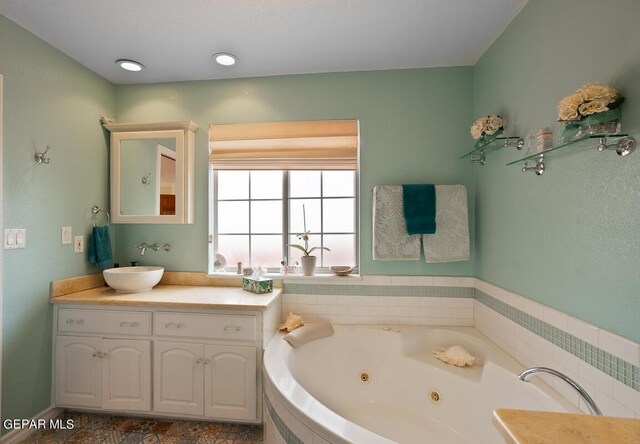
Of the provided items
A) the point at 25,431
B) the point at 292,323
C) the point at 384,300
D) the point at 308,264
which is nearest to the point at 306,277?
the point at 308,264

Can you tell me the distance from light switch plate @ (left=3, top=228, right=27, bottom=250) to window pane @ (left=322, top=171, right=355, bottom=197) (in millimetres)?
1990

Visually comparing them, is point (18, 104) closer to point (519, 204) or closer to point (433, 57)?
point (433, 57)

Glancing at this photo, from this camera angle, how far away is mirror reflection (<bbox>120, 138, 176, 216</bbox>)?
7.97 feet

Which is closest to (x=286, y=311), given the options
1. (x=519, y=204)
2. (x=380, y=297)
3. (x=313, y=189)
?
(x=380, y=297)

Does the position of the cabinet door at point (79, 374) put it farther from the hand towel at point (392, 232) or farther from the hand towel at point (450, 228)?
the hand towel at point (450, 228)

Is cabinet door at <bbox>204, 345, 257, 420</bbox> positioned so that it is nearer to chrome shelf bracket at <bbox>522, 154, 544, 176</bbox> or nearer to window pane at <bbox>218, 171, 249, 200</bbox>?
window pane at <bbox>218, 171, 249, 200</bbox>

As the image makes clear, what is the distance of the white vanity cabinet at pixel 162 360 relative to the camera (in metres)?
1.91

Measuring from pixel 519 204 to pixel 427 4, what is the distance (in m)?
1.23

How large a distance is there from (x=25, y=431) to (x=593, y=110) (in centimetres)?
333


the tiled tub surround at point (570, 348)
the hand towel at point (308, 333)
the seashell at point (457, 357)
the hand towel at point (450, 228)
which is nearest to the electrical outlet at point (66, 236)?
the hand towel at point (308, 333)

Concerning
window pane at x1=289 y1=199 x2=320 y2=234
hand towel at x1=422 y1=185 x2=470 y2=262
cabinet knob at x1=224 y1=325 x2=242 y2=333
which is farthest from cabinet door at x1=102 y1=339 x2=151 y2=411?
hand towel at x1=422 y1=185 x2=470 y2=262

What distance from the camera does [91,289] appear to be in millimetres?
2318

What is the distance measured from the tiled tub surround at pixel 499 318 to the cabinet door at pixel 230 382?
1.77 feet

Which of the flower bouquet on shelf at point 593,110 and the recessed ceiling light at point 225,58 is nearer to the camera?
the flower bouquet on shelf at point 593,110
